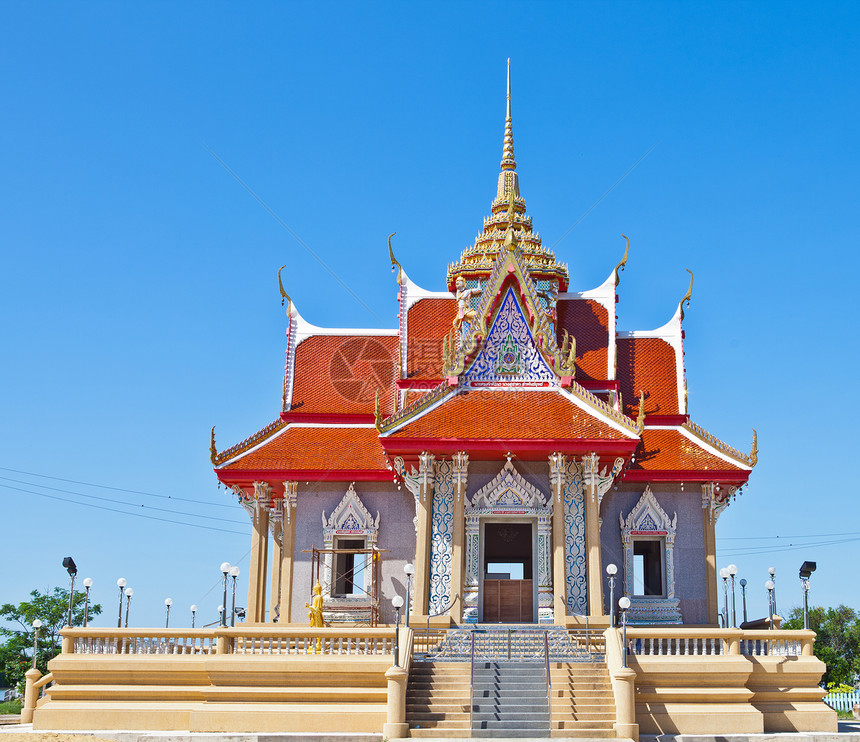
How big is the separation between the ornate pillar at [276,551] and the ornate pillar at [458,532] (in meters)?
4.56

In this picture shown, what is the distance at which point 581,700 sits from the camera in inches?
661

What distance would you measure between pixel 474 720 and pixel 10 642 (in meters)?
33.4

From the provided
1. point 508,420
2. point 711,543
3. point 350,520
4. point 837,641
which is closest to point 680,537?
point 711,543

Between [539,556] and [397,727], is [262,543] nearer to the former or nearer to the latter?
[539,556]

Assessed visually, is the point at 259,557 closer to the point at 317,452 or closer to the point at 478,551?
the point at 317,452

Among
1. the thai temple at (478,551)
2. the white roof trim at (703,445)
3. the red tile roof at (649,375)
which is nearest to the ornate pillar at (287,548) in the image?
the thai temple at (478,551)

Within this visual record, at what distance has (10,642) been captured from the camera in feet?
143

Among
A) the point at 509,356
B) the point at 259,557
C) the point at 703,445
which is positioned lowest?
the point at 259,557

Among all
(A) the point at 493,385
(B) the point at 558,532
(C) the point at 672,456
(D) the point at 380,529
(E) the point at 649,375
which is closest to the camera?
(B) the point at 558,532

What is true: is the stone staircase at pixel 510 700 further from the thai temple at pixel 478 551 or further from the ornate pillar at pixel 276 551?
the ornate pillar at pixel 276 551

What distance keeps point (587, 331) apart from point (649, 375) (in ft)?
5.97

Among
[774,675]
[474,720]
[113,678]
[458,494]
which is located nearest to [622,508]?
[458,494]

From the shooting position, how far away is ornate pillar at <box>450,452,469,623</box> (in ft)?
65.9

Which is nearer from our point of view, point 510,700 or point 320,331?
point 510,700
